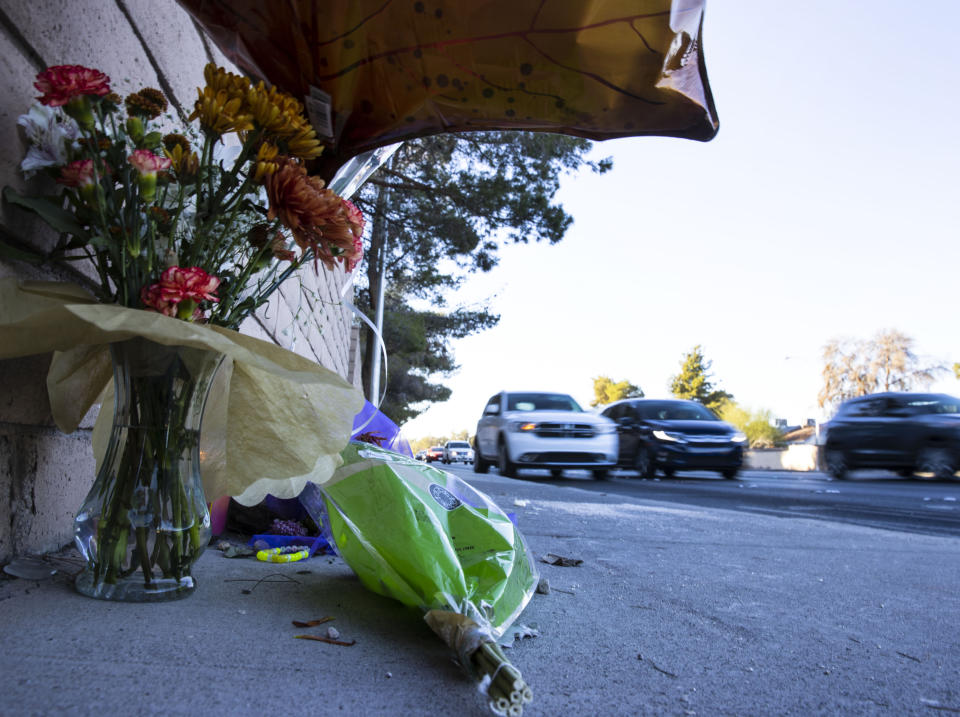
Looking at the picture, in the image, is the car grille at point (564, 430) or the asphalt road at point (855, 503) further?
the car grille at point (564, 430)

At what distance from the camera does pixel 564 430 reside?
1045cm

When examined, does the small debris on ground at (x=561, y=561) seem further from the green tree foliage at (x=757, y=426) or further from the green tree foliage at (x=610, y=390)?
the green tree foliage at (x=610, y=390)

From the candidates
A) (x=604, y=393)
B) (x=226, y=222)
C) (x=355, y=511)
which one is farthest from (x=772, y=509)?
(x=604, y=393)

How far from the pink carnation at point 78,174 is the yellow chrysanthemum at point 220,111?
226 millimetres

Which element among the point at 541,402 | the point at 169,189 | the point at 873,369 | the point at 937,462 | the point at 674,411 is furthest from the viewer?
the point at 873,369

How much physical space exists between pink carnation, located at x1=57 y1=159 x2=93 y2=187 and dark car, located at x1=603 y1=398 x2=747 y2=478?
35.6 feet

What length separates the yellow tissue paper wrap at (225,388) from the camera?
117 cm

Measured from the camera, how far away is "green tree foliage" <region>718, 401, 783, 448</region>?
50844mm

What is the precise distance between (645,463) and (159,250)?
→ 442 inches

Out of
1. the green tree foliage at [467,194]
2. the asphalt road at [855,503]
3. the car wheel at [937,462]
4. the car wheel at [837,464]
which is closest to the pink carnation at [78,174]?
the asphalt road at [855,503]

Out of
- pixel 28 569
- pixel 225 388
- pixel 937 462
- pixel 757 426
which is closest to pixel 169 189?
pixel 225 388

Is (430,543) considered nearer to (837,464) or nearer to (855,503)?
(855,503)

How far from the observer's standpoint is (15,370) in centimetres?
147

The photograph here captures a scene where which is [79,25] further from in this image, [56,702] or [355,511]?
[56,702]
